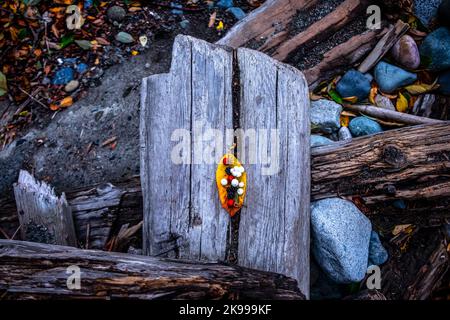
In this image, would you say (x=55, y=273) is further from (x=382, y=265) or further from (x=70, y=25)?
(x=70, y=25)

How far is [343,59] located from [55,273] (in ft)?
10.2

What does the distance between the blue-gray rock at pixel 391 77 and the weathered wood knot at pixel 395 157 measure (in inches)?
46.3

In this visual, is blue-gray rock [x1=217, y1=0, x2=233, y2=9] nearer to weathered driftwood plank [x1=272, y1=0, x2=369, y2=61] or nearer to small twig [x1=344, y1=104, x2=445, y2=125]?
weathered driftwood plank [x1=272, y1=0, x2=369, y2=61]

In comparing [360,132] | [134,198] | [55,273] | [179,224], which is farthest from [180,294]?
[360,132]

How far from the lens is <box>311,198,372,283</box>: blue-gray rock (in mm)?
3164

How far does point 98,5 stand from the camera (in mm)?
4680

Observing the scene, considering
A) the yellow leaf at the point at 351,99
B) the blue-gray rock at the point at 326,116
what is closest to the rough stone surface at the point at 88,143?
the blue-gray rock at the point at 326,116

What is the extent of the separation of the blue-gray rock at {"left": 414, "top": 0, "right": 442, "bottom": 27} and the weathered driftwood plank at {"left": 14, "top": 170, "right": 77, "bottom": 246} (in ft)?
12.0

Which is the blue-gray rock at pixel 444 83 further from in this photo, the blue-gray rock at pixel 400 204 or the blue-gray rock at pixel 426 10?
the blue-gray rock at pixel 400 204

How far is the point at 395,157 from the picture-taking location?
2.99m

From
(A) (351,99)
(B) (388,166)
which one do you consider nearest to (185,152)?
(B) (388,166)

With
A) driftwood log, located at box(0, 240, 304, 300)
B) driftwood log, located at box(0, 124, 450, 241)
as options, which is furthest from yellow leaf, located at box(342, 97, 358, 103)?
driftwood log, located at box(0, 240, 304, 300)

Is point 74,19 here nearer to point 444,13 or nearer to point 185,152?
point 185,152

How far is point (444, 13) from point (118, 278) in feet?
12.0
